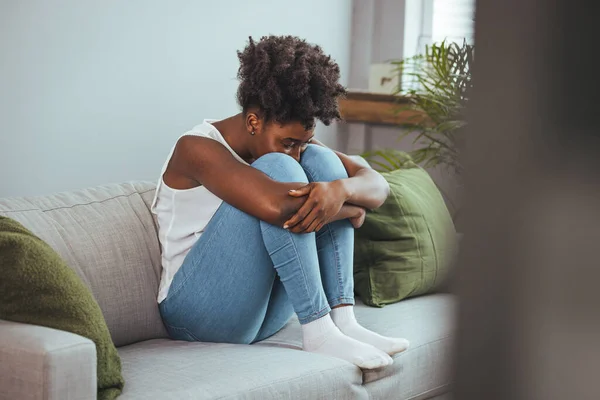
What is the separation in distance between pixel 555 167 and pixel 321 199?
1.61 meters

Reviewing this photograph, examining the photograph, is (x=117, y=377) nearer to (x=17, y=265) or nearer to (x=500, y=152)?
(x=17, y=265)

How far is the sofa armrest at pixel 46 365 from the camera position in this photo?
128 cm

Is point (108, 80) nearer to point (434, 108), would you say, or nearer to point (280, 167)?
point (280, 167)

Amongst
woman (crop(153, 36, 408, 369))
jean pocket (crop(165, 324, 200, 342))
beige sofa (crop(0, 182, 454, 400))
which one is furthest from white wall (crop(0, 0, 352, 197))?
jean pocket (crop(165, 324, 200, 342))

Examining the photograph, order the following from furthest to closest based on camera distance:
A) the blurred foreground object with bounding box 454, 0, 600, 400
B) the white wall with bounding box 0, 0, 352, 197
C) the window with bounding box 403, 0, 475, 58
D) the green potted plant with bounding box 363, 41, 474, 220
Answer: the window with bounding box 403, 0, 475, 58
the green potted plant with bounding box 363, 41, 474, 220
the white wall with bounding box 0, 0, 352, 197
the blurred foreground object with bounding box 454, 0, 600, 400

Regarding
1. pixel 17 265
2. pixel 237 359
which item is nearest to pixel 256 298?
pixel 237 359

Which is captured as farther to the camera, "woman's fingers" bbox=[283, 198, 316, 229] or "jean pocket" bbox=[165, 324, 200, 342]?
"jean pocket" bbox=[165, 324, 200, 342]

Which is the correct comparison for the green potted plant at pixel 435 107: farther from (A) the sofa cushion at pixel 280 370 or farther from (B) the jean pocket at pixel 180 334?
(B) the jean pocket at pixel 180 334

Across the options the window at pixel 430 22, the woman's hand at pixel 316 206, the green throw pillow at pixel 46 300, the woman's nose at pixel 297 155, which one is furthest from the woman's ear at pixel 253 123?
the window at pixel 430 22

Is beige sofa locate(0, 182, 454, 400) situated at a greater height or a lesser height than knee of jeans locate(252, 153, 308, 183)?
lesser

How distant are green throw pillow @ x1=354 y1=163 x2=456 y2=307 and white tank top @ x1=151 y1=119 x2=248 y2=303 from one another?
598 mm

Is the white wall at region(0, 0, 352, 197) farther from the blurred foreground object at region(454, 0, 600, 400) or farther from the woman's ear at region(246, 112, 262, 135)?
the blurred foreground object at region(454, 0, 600, 400)

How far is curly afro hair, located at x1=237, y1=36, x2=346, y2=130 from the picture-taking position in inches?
71.2

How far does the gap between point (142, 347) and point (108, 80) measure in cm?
102
